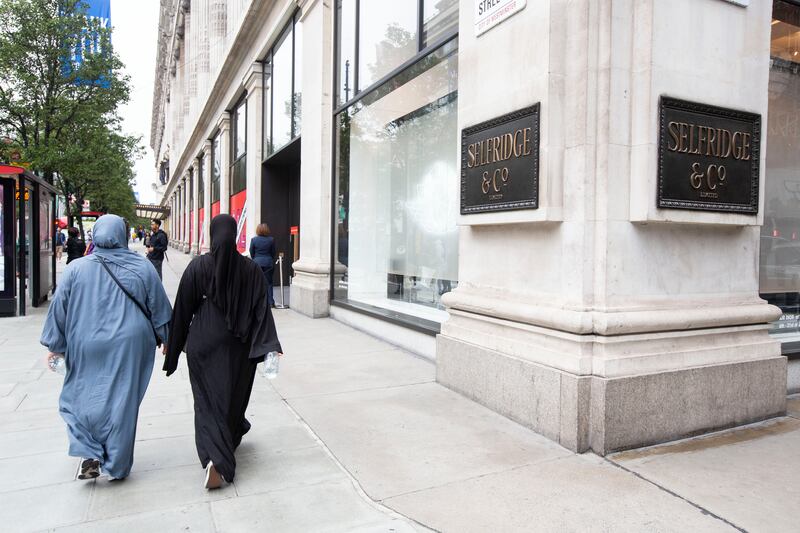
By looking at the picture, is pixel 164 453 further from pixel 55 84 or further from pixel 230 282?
pixel 55 84

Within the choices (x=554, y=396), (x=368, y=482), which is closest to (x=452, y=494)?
(x=368, y=482)

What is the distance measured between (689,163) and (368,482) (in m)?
3.24

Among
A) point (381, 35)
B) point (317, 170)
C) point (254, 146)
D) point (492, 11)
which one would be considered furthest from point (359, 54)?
point (254, 146)

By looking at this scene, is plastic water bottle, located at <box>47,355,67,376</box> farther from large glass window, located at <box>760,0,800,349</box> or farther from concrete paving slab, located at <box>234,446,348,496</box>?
large glass window, located at <box>760,0,800,349</box>

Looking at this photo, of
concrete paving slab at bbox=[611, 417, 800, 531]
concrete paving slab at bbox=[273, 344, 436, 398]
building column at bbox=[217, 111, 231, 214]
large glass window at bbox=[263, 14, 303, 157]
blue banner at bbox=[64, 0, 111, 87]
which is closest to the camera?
concrete paving slab at bbox=[611, 417, 800, 531]

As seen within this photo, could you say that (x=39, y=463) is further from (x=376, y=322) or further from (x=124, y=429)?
(x=376, y=322)

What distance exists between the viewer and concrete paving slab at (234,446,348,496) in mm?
3559

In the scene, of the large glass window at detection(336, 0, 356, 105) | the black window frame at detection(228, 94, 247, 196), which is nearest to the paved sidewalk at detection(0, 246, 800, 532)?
the large glass window at detection(336, 0, 356, 105)

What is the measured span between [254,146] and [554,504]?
14940 mm

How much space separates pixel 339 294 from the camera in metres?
10.5

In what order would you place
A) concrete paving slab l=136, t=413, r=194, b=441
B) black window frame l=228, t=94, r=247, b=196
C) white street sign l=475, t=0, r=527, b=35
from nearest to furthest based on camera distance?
concrete paving slab l=136, t=413, r=194, b=441, white street sign l=475, t=0, r=527, b=35, black window frame l=228, t=94, r=247, b=196

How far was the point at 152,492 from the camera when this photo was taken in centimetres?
348

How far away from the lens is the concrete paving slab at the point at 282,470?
11.7 feet

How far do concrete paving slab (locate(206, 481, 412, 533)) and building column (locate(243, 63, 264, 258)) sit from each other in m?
13.5
